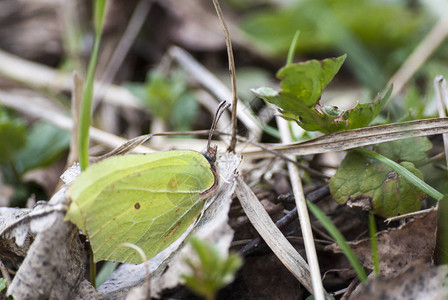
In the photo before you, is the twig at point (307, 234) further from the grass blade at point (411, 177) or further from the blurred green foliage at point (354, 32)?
the blurred green foliage at point (354, 32)

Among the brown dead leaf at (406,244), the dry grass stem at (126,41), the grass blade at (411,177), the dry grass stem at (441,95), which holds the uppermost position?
the dry grass stem at (126,41)

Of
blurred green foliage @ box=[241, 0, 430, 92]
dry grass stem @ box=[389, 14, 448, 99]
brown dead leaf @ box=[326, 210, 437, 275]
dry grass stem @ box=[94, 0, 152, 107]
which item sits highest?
dry grass stem @ box=[94, 0, 152, 107]

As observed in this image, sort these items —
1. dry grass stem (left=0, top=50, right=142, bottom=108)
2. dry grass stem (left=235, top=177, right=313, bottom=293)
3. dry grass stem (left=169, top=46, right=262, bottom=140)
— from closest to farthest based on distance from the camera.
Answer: dry grass stem (left=235, top=177, right=313, bottom=293) < dry grass stem (left=169, top=46, right=262, bottom=140) < dry grass stem (left=0, top=50, right=142, bottom=108)

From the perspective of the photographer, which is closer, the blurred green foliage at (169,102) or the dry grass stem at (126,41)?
the blurred green foliage at (169,102)

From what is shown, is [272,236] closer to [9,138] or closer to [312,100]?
[312,100]

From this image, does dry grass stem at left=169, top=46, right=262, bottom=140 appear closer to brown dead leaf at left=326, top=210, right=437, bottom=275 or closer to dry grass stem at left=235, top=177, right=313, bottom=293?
dry grass stem at left=235, top=177, right=313, bottom=293

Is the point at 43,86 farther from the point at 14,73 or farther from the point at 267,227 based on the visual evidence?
the point at 267,227

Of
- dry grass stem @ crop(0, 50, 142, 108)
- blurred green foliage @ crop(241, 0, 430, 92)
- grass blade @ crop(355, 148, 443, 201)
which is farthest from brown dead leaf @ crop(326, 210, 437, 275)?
dry grass stem @ crop(0, 50, 142, 108)

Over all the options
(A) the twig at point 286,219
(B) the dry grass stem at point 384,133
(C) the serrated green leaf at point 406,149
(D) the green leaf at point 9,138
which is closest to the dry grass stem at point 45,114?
(D) the green leaf at point 9,138
